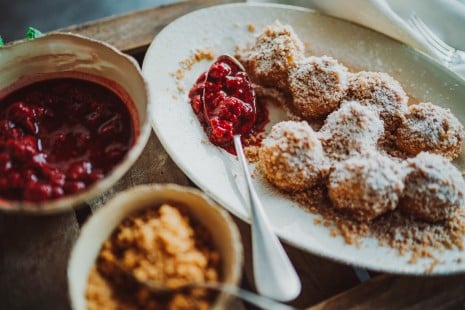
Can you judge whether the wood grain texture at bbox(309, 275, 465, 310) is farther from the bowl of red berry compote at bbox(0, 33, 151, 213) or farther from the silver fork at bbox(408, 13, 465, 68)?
the silver fork at bbox(408, 13, 465, 68)

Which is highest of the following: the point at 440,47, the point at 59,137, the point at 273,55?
the point at 440,47

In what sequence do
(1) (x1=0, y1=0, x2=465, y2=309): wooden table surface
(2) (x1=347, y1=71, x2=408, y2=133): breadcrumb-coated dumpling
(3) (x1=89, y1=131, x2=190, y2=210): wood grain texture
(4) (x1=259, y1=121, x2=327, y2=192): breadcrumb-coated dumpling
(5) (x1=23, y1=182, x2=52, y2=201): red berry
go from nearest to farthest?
1. (5) (x1=23, y1=182, x2=52, y2=201): red berry
2. (1) (x1=0, y1=0, x2=465, y2=309): wooden table surface
3. (4) (x1=259, y1=121, x2=327, y2=192): breadcrumb-coated dumpling
4. (3) (x1=89, y1=131, x2=190, y2=210): wood grain texture
5. (2) (x1=347, y1=71, x2=408, y2=133): breadcrumb-coated dumpling

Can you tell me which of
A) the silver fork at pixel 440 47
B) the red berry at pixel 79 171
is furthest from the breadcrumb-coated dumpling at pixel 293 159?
the silver fork at pixel 440 47

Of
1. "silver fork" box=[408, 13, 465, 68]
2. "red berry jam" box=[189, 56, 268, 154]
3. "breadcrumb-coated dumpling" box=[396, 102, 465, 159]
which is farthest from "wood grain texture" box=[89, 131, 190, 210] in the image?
"silver fork" box=[408, 13, 465, 68]

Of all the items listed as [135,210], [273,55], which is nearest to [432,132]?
[273,55]

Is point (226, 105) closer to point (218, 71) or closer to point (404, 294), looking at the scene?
point (218, 71)

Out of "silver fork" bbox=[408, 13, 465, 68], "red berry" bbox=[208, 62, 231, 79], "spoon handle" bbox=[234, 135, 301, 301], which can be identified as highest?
"silver fork" bbox=[408, 13, 465, 68]

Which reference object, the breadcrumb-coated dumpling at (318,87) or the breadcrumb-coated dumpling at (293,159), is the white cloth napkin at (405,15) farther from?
the breadcrumb-coated dumpling at (293,159)
